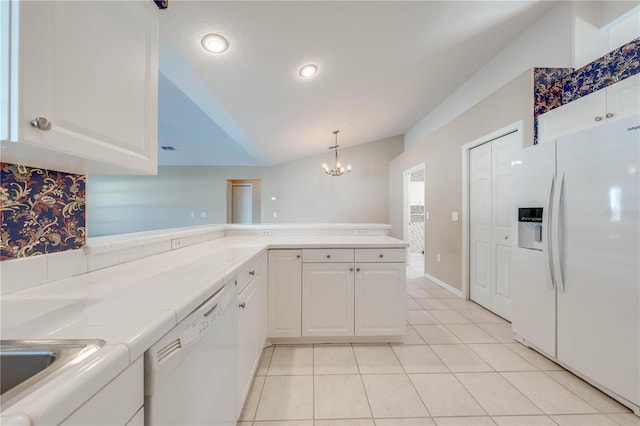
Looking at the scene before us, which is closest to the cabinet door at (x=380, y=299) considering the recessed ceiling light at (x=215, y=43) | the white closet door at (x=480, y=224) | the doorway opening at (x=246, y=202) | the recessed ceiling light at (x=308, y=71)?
the white closet door at (x=480, y=224)

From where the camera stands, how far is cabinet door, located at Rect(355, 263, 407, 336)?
6.77 ft

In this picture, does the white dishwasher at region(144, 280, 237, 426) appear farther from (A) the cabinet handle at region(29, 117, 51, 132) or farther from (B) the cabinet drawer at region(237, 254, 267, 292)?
(A) the cabinet handle at region(29, 117, 51, 132)

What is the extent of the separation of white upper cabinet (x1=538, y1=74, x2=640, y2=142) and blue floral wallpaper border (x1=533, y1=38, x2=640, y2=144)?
12 cm

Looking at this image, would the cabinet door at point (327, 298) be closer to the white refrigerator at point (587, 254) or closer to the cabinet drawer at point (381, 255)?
the cabinet drawer at point (381, 255)

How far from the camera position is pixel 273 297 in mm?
2049

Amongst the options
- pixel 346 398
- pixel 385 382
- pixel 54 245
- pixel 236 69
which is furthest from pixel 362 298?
pixel 236 69

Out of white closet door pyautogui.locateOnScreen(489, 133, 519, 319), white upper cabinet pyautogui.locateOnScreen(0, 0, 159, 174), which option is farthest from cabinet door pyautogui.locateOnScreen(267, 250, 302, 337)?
white closet door pyautogui.locateOnScreen(489, 133, 519, 319)

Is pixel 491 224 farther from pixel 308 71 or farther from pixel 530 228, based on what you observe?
pixel 308 71

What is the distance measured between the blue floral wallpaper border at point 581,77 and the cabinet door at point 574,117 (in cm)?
8

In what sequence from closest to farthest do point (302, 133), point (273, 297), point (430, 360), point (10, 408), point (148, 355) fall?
point (10, 408), point (148, 355), point (430, 360), point (273, 297), point (302, 133)

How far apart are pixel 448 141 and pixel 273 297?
10.7 feet

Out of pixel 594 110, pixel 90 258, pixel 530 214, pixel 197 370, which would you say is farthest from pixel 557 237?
pixel 90 258

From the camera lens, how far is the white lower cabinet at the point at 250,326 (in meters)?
1.32

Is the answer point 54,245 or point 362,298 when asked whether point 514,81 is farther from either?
point 54,245
